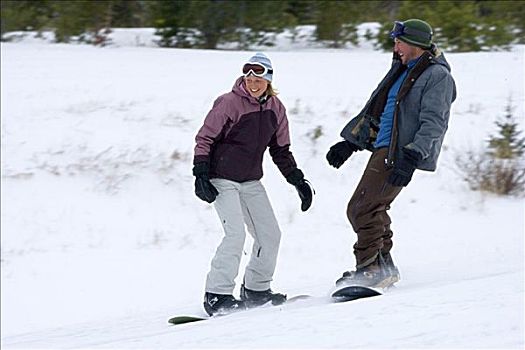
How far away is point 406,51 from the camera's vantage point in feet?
18.4

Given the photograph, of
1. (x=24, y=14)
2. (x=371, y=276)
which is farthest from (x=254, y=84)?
(x=24, y=14)

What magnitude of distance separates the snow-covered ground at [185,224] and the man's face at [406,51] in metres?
1.44

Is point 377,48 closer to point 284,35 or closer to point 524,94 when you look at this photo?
point 284,35

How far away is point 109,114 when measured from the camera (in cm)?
1127

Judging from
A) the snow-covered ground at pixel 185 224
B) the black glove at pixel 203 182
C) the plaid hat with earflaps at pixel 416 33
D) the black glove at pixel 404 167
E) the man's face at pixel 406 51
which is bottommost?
the snow-covered ground at pixel 185 224

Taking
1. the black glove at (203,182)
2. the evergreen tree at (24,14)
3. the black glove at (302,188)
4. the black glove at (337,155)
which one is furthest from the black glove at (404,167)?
the evergreen tree at (24,14)

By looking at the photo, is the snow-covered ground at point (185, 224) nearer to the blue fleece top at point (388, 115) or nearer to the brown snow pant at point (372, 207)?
the brown snow pant at point (372, 207)

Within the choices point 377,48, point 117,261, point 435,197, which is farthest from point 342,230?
point 377,48

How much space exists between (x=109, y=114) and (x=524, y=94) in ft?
17.3

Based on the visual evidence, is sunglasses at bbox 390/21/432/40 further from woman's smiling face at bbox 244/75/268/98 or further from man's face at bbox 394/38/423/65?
woman's smiling face at bbox 244/75/268/98

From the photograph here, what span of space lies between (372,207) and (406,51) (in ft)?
3.31

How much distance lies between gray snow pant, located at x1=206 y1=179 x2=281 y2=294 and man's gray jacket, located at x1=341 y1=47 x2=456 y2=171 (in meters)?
1.00

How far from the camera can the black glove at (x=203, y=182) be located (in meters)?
5.66

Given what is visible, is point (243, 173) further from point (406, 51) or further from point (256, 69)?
point (406, 51)
